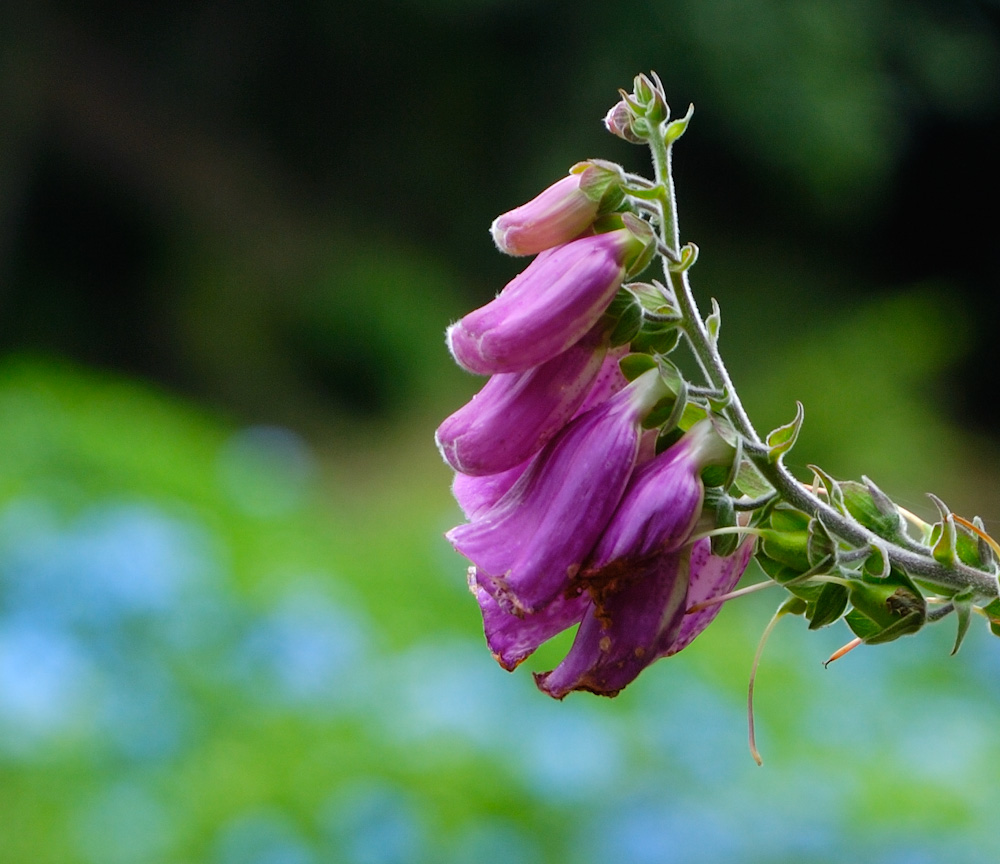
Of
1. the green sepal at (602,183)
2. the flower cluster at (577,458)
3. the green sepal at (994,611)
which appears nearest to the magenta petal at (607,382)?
the flower cluster at (577,458)

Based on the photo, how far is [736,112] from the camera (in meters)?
11.3

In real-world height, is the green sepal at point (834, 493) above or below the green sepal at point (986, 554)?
above

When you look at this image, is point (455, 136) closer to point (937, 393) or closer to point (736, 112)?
point (736, 112)

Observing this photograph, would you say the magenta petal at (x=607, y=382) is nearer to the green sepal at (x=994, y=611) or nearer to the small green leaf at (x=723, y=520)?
the small green leaf at (x=723, y=520)

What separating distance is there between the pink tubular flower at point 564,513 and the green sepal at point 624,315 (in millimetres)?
32

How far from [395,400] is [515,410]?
35.2 ft

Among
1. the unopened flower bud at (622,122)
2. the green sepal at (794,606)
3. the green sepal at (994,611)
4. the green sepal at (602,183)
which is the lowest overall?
the green sepal at (994,611)

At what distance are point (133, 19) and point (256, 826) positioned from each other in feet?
32.9

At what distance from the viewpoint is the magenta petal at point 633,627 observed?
2.96 feet

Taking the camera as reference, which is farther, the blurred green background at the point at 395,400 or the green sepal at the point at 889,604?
the blurred green background at the point at 395,400

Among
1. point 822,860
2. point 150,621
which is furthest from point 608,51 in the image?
point 822,860

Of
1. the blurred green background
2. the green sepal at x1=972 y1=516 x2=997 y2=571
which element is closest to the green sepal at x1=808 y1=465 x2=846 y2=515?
the green sepal at x1=972 y1=516 x2=997 y2=571

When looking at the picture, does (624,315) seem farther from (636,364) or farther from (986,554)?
(986,554)

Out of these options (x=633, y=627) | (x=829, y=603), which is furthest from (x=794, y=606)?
(x=633, y=627)
